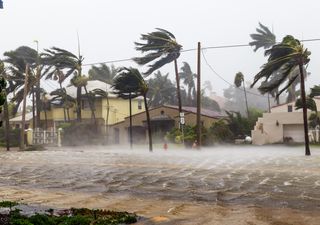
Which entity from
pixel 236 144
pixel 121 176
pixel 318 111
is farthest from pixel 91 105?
pixel 121 176

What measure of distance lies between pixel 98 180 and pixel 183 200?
5561 millimetres

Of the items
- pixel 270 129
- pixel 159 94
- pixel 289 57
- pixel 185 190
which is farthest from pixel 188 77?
pixel 185 190

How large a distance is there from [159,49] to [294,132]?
48.5ft

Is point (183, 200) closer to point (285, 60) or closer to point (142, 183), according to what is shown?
point (142, 183)

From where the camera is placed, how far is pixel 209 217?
29.5 ft

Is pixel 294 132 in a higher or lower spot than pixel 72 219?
higher

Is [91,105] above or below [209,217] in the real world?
above

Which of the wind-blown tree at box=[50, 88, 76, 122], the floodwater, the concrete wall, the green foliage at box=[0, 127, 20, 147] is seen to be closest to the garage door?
the concrete wall

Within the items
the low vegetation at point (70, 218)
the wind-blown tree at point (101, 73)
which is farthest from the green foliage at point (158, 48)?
the wind-blown tree at point (101, 73)

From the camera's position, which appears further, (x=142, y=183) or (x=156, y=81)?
(x=156, y=81)

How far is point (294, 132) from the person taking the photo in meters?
39.4

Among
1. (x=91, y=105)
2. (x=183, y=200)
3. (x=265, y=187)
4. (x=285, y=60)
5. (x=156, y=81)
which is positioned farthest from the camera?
(x=156, y=81)

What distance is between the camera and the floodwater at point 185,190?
9.36 metres

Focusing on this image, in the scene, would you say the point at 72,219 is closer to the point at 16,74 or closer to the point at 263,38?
the point at 16,74
